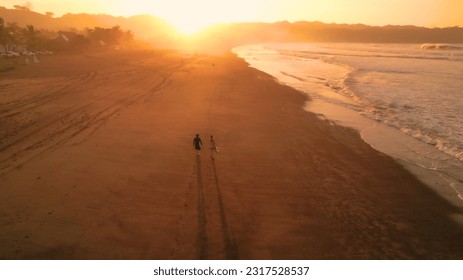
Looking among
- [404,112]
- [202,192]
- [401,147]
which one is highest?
[404,112]

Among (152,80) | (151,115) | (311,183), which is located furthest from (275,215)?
(152,80)

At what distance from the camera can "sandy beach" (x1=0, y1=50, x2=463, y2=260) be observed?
30.4 feet

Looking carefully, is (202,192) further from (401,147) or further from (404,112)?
(404,112)

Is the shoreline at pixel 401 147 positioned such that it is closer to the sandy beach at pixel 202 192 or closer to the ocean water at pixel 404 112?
the ocean water at pixel 404 112

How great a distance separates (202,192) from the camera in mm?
11969

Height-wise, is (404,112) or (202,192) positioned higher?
(404,112)

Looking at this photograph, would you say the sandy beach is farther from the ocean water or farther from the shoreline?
the ocean water

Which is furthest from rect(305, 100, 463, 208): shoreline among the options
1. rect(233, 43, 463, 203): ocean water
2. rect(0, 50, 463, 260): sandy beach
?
rect(0, 50, 463, 260): sandy beach

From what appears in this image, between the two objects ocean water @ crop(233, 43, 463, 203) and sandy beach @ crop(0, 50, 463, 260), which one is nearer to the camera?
sandy beach @ crop(0, 50, 463, 260)

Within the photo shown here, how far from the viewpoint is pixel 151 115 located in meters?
21.7

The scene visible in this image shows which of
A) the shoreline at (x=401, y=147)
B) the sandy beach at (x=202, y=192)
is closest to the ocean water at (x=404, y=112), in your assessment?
the shoreline at (x=401, y=147)

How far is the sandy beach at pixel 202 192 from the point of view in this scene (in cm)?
926

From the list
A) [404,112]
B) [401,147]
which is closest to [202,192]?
[401,147]

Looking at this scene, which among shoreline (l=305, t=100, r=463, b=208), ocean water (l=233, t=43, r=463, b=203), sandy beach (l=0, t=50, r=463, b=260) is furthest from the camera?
ocean water (l=233, t=43, r=463, b=203)
